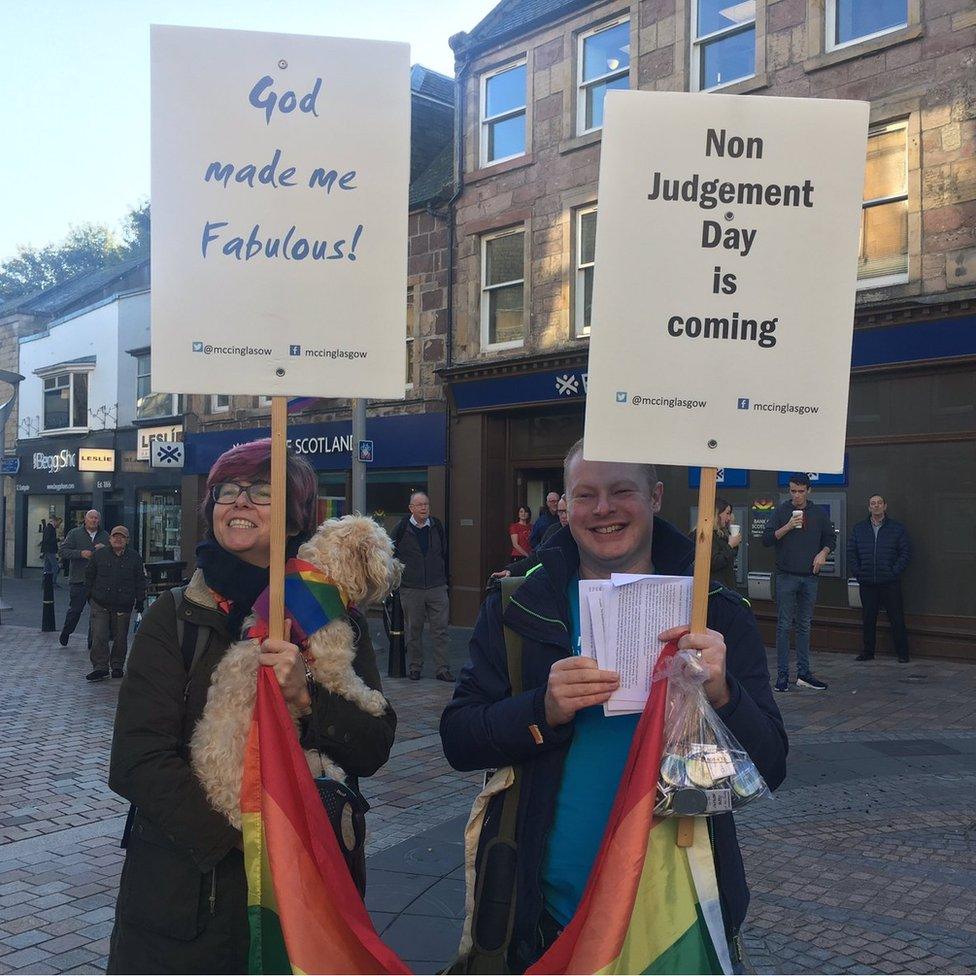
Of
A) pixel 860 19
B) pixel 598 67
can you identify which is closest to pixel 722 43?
pixel 860 19

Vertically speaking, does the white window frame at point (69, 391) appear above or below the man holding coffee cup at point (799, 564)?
above

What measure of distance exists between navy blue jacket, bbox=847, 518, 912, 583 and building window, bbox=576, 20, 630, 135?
748cm

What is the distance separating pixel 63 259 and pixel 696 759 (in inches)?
2218

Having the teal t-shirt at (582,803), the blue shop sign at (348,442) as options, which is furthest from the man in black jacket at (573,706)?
the blue shop sign at (348,442)

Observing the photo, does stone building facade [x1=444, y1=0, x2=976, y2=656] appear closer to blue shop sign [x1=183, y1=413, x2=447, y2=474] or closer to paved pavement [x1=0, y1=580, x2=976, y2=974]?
blue shop sign [x1=183, y1=413, x2=447, y2=474]

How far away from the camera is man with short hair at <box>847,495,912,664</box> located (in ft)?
36.6

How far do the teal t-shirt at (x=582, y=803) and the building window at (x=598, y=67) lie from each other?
550 inches

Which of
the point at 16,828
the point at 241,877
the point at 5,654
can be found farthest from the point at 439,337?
the point at 241,877

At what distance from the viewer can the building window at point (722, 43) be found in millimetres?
13109

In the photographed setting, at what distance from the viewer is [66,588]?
2542 cm

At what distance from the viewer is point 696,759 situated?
1975mm

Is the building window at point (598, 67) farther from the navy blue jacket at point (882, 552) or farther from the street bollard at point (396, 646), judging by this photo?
the street bollard at point (396, 646)

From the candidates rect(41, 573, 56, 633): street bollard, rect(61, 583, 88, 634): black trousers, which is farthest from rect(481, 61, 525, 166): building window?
rect(41, 573, 56, 633): street bollard

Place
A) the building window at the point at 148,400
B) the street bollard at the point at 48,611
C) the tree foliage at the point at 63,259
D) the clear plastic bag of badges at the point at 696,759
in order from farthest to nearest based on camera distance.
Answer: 1. the tree foliage at the point at 63,259
2. the building window at the point at 148,400
3. the street bollard at the point at 48,611
4. the clear plastic bag of badges at the point at 696,759
